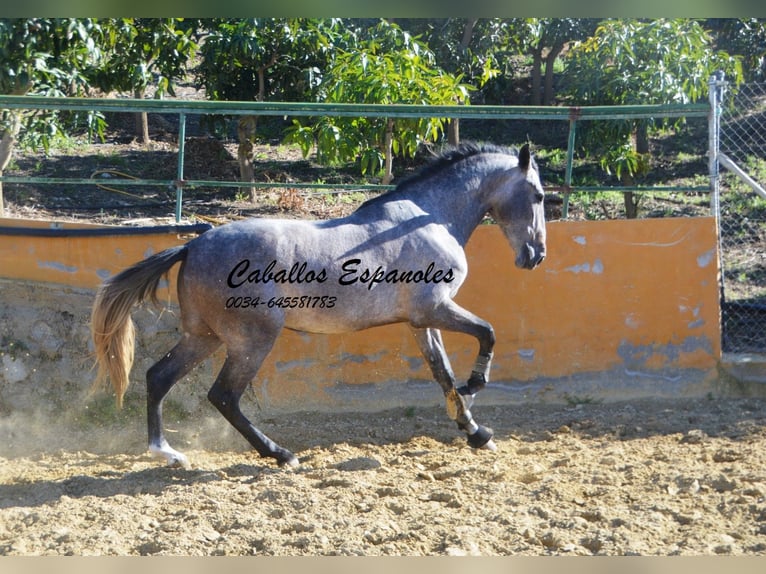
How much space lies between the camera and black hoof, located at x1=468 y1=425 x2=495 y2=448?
559 centimetres

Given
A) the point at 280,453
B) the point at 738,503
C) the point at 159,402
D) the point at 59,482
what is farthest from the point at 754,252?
the point at 59,482

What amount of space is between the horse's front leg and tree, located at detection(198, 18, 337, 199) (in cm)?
404

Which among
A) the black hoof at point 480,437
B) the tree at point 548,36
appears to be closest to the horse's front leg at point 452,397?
the black hoof at point 480,437

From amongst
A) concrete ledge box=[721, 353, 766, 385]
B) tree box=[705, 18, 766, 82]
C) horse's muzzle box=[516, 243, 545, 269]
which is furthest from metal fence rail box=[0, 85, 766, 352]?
tree box=[705, 18, 766, 82]

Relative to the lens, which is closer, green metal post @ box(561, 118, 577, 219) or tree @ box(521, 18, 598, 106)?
green metal post @ box(561, 118, 577, 219)

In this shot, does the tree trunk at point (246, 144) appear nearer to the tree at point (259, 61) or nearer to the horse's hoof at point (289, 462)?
the tree at point (259, 61)

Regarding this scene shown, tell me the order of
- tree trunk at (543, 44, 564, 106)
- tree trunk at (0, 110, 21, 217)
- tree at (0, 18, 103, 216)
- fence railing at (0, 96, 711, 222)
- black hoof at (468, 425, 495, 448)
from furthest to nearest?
tree trunk at (543, 44, 564, 106), tree trunk at (0, 110, 21, 217), tree at (0, 18, 103, 216), fence railing at (0, 96, 711, 222), black hoof at (468, 425, 495, 448)

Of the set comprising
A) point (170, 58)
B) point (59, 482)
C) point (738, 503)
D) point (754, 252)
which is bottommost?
point (59, 482)

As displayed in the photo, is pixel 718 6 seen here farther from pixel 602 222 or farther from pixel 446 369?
pixel 446 369

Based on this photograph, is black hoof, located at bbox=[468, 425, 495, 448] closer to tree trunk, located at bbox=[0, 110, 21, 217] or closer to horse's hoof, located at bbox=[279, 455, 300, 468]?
horse's hoof, located at bbox=[279, 455, 300, 468]

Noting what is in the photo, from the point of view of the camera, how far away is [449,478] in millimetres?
4988

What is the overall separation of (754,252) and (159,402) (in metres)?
5.83

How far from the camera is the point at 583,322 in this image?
6.65m

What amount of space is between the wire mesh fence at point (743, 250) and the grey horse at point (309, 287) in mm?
2216
